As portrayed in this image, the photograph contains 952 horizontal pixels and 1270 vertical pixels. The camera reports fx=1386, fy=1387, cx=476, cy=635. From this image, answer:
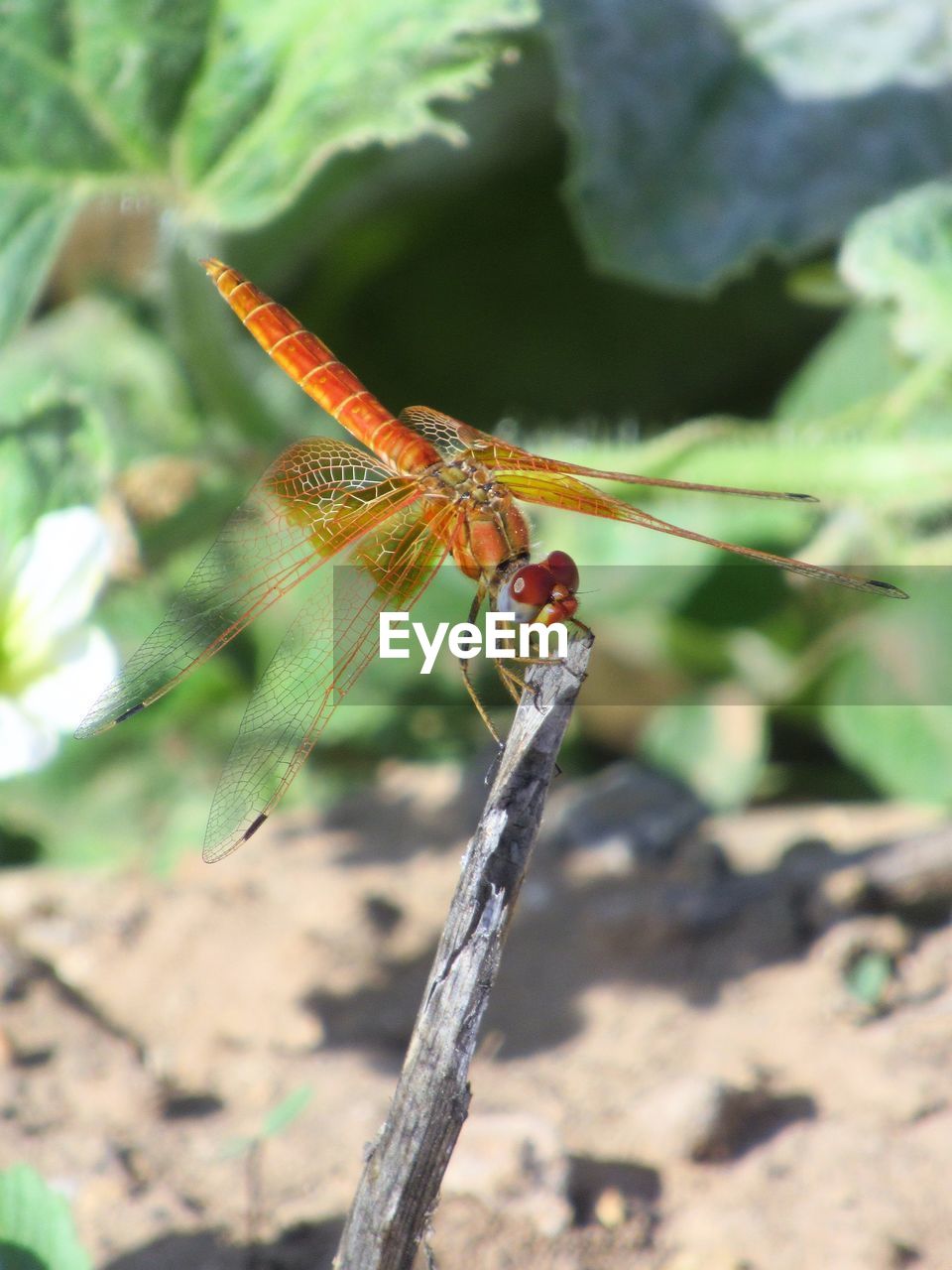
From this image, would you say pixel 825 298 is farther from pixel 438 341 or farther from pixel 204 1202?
pixel 204 1202

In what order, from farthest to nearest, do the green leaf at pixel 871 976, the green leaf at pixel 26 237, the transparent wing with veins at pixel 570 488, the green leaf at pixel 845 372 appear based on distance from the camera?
A: the green leaf at pixel 845 372, the green leaf at pixel 26 237, the green leaf at pixel 871 976, the transparent wing with veins at pixel 570 488

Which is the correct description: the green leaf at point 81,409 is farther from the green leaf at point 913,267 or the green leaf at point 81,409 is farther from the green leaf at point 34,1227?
the green leaf at point 913,267

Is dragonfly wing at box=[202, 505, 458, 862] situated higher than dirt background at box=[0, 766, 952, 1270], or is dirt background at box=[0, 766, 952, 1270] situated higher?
dragonfly wing at box=[202, 505, 458, 862]

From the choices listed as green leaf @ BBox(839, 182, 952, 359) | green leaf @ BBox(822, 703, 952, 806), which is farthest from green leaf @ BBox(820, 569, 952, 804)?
green leaf @ BBox(839, 182, 952, 359)

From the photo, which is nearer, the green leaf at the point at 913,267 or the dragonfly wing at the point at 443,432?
the dragonfly wing at the point at 443,432

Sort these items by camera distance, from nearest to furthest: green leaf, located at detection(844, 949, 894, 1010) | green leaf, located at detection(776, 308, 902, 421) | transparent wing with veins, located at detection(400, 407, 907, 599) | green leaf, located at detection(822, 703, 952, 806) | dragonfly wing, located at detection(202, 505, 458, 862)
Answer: transparent wing with veins, located at detection(400, 407, 907, 599) < dragonfly wing, located at detection(202, 505, 458, 862) < green leaf, located at detection(844, 949, 894, 1010) < green leaf, located at detection(822, 703, 952, 806) < green leaf, located at detection(776, 308, 902, 421)

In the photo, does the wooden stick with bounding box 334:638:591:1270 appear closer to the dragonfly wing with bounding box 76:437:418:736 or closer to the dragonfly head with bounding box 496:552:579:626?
the dragonfly head with bounding box 496:552:579:626

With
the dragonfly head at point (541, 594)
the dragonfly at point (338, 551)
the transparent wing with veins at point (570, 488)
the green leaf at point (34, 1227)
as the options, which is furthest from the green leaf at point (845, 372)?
the green leaf at point (34, 1227)

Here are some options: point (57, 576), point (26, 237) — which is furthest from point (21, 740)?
point (26, 237)

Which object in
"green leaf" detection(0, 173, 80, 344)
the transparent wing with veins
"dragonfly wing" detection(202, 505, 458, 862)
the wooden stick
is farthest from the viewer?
"green leaf" detection(0, 173, 80, 344)

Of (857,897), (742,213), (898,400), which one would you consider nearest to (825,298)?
(742,213)
